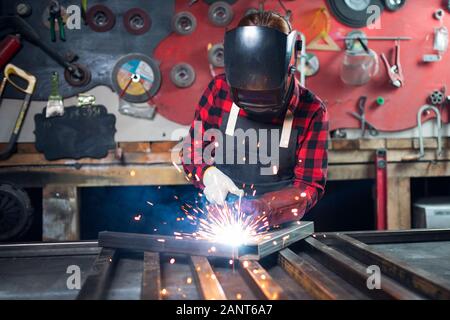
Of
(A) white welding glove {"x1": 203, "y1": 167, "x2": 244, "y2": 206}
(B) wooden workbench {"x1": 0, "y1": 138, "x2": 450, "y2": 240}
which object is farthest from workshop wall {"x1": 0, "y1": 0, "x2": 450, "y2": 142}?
(A) white welding glove {"x1": 203, "y1": 167, "x2": 244, "y2": 206}

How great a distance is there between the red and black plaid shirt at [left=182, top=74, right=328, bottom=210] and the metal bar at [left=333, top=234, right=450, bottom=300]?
506mm

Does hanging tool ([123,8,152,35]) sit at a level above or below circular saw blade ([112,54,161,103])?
above

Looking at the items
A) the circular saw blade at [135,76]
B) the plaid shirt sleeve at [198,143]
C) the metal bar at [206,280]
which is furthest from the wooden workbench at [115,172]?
the metal bar at [206,280]

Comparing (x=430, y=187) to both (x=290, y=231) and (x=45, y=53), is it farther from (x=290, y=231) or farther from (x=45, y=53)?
(x=45, y=53)

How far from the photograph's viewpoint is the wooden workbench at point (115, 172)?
3230 millimetres

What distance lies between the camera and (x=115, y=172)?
3.28 m

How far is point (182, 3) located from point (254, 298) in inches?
115

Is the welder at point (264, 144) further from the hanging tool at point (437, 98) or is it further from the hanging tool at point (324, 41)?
the hanging tool at point (437, 98)

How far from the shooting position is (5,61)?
3418mm

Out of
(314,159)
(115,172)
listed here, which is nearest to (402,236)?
(314,159)

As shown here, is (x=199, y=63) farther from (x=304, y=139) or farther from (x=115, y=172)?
(x=304, y=139)

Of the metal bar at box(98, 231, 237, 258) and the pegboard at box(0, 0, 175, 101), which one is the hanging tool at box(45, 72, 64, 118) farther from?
the metal bar at box(98, 231, 237, 258)

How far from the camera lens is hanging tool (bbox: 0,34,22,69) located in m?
3.38
